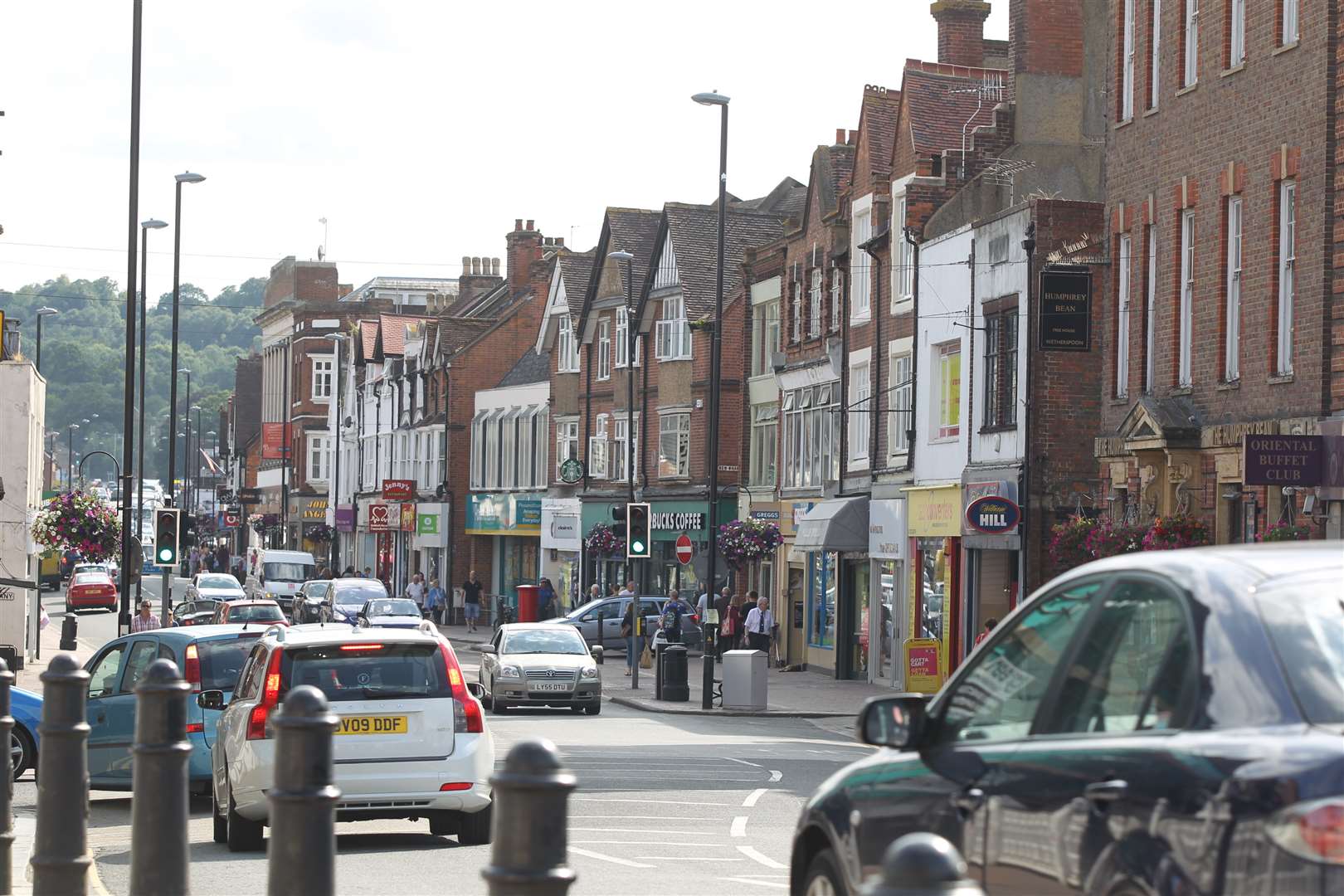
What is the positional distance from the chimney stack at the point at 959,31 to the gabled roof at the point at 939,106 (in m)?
2.55

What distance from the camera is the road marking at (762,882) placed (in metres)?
12.2

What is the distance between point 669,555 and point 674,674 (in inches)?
904

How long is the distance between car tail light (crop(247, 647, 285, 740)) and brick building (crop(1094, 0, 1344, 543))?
13650 mm

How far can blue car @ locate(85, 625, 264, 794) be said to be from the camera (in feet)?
57.3

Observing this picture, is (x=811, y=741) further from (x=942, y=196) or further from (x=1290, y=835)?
(x=1290, y=835)

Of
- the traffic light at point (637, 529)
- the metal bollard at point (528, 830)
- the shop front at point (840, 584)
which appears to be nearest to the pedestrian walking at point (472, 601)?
the shop front at point (840, 584)

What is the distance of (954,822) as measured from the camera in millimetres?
6113

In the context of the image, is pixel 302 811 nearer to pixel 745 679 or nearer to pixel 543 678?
pixel 543 678

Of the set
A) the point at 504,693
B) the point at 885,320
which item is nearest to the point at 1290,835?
the point at 504,693

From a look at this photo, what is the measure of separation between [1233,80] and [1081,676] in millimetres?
21892

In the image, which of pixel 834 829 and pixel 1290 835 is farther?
pixel 834 829

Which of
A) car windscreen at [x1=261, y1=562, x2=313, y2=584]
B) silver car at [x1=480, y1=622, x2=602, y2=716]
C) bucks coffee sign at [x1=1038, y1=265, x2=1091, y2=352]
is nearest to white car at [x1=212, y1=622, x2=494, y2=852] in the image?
silver car at [x1=480, y1=622, x2=602, y2=716]

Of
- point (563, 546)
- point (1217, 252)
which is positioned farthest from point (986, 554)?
point (563, 546)

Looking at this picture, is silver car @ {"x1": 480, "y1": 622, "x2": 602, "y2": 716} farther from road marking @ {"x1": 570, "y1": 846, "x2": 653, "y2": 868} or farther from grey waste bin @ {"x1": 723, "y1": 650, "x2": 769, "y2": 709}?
road marking @ {"x1": 570, "y1": 846, "x2": 653, "y2": 868}
